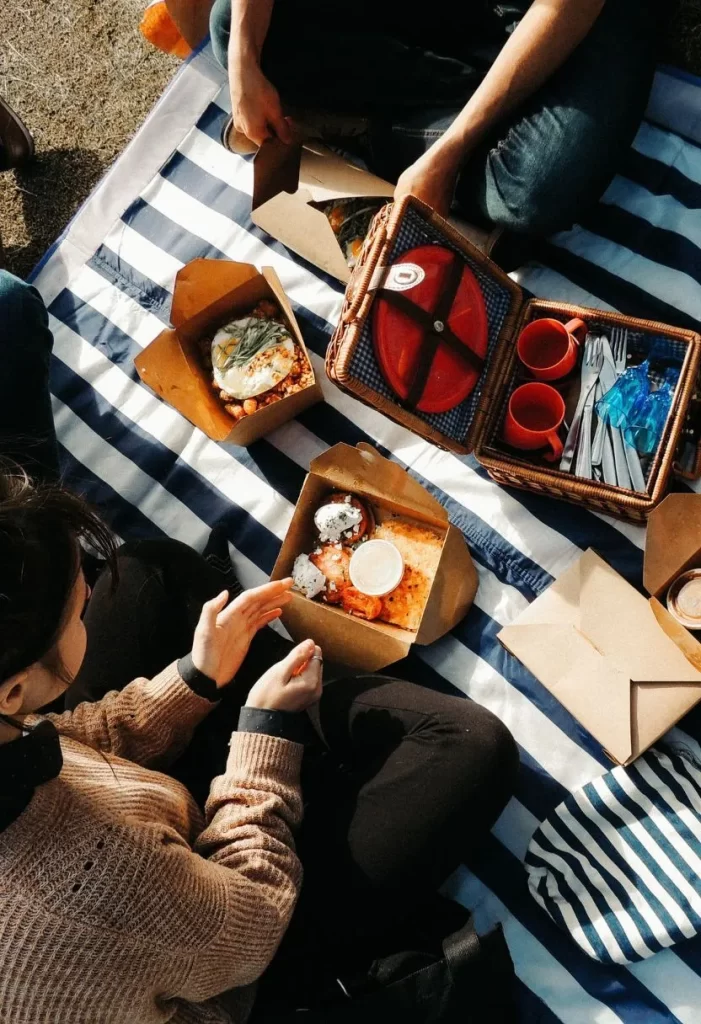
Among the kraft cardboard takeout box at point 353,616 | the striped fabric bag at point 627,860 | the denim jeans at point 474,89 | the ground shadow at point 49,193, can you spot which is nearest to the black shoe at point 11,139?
the ground shadow at point 49,193

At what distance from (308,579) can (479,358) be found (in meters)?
0.51

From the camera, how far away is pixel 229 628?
1345mm

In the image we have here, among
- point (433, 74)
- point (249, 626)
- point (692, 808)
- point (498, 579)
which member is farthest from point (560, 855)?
point (433, 74)

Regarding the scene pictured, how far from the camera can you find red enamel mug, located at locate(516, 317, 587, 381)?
142cm

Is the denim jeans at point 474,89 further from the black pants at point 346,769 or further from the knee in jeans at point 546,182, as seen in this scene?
the black pants at point 346,769

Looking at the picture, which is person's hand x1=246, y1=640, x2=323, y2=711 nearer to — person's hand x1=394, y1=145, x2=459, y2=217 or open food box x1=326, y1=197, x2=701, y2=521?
open food box x1=326, y1=197, x2=701, y2=521

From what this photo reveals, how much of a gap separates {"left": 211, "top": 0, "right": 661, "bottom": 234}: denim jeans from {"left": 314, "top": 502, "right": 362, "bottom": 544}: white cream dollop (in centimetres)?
62

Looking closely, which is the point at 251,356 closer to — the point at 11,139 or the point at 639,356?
the point at 639,356

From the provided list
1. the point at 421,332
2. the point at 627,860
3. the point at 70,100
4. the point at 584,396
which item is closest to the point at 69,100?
the point at 70,100

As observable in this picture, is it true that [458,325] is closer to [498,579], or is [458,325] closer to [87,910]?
[498,579]

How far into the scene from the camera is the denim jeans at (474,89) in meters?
1.42

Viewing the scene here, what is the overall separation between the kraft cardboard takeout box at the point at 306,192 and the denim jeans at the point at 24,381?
0.50m

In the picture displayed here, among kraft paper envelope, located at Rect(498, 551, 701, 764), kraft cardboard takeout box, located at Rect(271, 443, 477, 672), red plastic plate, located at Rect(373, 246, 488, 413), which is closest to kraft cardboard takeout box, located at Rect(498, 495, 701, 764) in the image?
kraft paper envelope, located at Rect(498, 551, 701, 764)

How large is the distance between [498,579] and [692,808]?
513 millimetres
